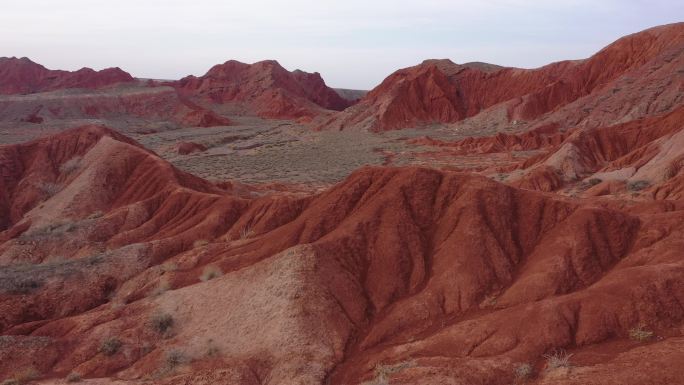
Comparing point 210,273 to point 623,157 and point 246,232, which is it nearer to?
point 246,232

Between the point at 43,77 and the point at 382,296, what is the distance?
146 m

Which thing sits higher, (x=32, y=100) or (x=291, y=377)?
(x=32, y=100)

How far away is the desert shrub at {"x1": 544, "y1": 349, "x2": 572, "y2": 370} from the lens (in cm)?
1396

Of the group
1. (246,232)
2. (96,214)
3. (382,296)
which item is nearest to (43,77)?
(96,214)

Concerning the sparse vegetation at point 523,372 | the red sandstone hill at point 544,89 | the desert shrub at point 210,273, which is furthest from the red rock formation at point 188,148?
the sparse vegetation at point 523,372

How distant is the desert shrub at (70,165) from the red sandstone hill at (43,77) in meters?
102

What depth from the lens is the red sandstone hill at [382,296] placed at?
15.3 metres

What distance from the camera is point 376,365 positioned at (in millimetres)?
16359

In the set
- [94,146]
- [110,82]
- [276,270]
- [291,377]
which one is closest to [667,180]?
[276,270]

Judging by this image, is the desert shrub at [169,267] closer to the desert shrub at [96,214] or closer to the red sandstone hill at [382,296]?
the red sandstone hill at [382,296]

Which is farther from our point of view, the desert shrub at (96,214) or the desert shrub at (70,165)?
the desert shrub at (70,165)

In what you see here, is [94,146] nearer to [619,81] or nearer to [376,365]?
[376,365]

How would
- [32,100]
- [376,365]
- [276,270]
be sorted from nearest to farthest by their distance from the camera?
1. [376,365]
2. [276,270]
3. [32,100]

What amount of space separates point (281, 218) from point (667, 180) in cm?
2280
